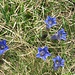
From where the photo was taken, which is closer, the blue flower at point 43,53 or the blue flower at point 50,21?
the blue flower at point 43,53

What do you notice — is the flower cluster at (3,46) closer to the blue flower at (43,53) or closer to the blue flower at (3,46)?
the blue flower at (3,46)

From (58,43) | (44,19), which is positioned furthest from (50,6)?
(58,43)

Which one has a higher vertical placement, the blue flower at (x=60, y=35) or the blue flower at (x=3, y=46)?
the blue flower at (x=60, y=35)

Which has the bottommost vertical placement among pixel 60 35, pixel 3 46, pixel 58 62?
pixel 58 62

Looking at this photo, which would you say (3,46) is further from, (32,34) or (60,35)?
(60,35)

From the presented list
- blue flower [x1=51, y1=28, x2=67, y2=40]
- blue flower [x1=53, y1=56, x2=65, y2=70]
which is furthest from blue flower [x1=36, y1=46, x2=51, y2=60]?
blue flower [x1=51, y1=28, x2=67, y2=40]

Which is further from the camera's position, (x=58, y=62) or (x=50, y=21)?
(x=50, y=21)

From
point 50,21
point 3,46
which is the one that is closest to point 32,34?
point 50,21

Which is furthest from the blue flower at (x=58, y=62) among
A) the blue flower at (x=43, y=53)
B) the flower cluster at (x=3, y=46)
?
the flower cluster at (x=3, y=46)

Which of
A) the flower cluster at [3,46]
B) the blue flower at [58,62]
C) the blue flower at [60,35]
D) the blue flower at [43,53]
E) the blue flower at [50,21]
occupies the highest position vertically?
the blue flower at [50,21]
